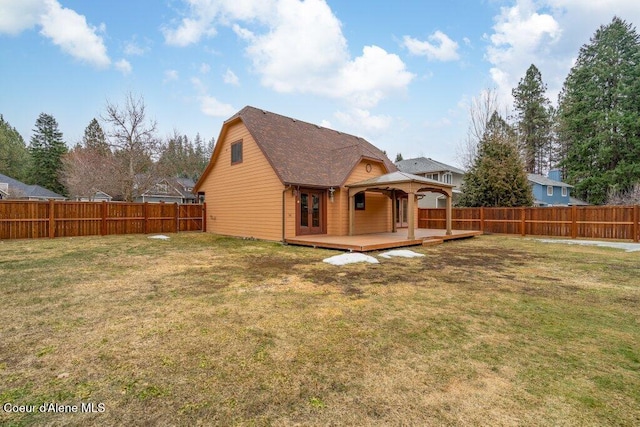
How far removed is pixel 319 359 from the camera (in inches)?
111

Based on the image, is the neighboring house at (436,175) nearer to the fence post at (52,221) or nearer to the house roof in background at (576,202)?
the house roof in background at (576,202)

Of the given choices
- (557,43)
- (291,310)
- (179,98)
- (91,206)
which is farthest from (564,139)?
(91,206)

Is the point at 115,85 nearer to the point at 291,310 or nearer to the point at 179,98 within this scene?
the point at 179,98

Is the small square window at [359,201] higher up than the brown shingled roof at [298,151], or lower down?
lower down

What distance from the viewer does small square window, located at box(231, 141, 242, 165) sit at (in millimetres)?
14211

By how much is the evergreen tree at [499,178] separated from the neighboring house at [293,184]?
693 centimetres

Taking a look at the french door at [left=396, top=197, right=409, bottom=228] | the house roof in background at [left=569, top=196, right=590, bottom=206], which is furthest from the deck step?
the house roof in background at [left=569, top=196, right=590, bottom=206]

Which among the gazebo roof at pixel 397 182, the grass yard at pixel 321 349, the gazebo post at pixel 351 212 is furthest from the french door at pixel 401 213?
the grass yard at pixel 321 349

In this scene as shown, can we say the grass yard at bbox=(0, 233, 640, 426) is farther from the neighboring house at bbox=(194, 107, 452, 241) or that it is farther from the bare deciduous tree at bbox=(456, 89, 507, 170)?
the bare deciduous tree at bbox=(456, 89, 507, 170)

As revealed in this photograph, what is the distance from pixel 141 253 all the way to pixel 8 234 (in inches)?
300

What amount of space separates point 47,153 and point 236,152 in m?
39.2

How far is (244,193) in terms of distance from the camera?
14.1 meters

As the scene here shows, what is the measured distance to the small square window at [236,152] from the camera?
14.2 meters

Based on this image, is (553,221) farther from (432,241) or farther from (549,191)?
(549,191)
